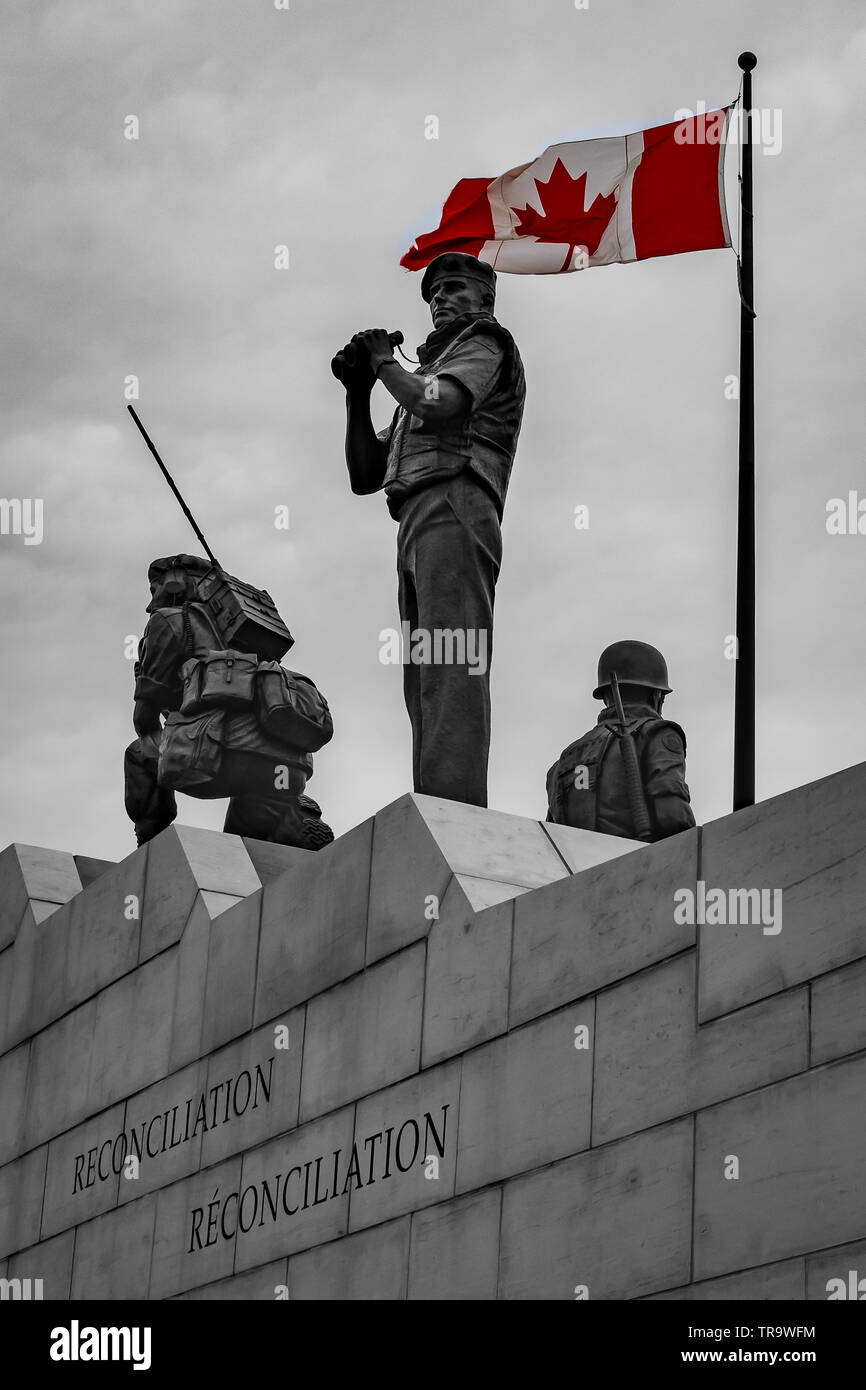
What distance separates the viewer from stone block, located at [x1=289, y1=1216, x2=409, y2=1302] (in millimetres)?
10617

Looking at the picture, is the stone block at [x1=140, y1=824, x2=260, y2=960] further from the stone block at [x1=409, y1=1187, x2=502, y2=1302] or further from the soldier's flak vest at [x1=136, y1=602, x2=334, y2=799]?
the stone block at [x1=409, y1=1187, x2=502, y2=1302]

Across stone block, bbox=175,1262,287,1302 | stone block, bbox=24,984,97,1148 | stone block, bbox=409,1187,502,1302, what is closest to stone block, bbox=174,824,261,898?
stone block, bbox=24,984,97,1148

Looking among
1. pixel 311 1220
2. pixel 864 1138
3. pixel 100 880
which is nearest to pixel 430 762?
pixel 311 1220

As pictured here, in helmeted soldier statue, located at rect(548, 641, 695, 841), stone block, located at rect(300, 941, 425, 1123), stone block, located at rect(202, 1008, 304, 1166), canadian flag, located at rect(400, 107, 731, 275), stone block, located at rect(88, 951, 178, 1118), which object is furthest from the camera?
canadian flag, located at rect(400, 107, 731, 275)

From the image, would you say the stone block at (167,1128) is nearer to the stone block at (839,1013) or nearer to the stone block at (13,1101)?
the stone block at (13,1101)

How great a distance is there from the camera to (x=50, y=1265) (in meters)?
13.7

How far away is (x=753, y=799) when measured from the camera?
1197 cm

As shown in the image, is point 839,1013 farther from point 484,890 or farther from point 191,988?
point 191,988

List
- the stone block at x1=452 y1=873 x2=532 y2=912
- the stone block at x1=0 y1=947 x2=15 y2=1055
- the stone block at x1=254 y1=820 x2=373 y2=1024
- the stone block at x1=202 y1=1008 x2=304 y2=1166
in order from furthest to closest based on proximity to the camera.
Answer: the stone block at x1=0 y1=947 x2=15 y2=1055 → the stone block at x1=202 y1=1008 x2=304 y2=1166 → the stone block at x1=254 y1=820 x2=373 y2=1024 → the stone block at x1=452 y1=873 x2=532 y2=912

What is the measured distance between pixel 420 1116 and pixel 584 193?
716 centimetres

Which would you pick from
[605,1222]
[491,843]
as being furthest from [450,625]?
[605,1222]

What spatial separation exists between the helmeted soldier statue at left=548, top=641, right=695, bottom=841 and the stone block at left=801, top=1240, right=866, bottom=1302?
4.91m

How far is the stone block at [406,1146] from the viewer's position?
10.6 m

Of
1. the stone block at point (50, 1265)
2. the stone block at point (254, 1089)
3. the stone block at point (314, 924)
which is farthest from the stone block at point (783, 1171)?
the stone block at point (50, 1265)
